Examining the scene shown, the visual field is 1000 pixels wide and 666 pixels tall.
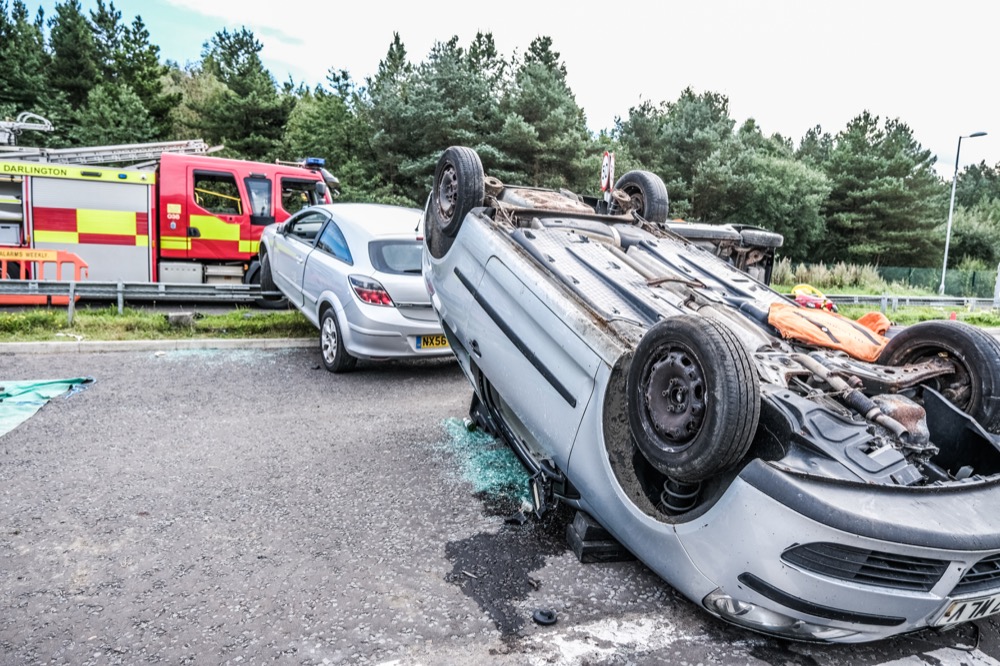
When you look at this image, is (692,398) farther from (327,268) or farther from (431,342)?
(327,268)

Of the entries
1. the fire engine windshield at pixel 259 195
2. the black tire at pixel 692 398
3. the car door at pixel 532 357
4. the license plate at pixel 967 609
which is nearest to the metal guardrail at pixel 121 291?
the fire engine windshield at pixel 259 195

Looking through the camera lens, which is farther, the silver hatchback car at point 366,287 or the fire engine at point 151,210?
the fire engine at point 151,210

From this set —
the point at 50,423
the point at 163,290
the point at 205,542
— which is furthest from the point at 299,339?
the point at 205,542

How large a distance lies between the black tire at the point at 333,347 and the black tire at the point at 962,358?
4.39 metres

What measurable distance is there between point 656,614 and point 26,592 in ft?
8.30

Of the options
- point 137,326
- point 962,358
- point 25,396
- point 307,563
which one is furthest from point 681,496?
point 137,326

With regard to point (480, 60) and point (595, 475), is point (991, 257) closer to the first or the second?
point (480, 60)

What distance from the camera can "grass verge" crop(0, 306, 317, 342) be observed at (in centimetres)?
674

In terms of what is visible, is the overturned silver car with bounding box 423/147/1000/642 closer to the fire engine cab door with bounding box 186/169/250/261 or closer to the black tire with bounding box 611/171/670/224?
the black tire with bounding box 611/171/670/224

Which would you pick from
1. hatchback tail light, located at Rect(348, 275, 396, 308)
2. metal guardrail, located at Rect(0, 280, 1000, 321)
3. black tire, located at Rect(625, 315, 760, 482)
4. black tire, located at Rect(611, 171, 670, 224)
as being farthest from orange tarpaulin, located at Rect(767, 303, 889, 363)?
metal guardrail, located at Rect(0, 280, 1000, 321)

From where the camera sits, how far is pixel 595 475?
2.67 metres

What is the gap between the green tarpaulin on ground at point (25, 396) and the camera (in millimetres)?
4406

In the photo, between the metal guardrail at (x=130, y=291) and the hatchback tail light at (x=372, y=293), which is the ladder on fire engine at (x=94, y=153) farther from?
the hatchback tail light at (x=372, y=293)

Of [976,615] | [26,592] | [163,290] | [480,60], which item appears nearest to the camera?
[976,615]
